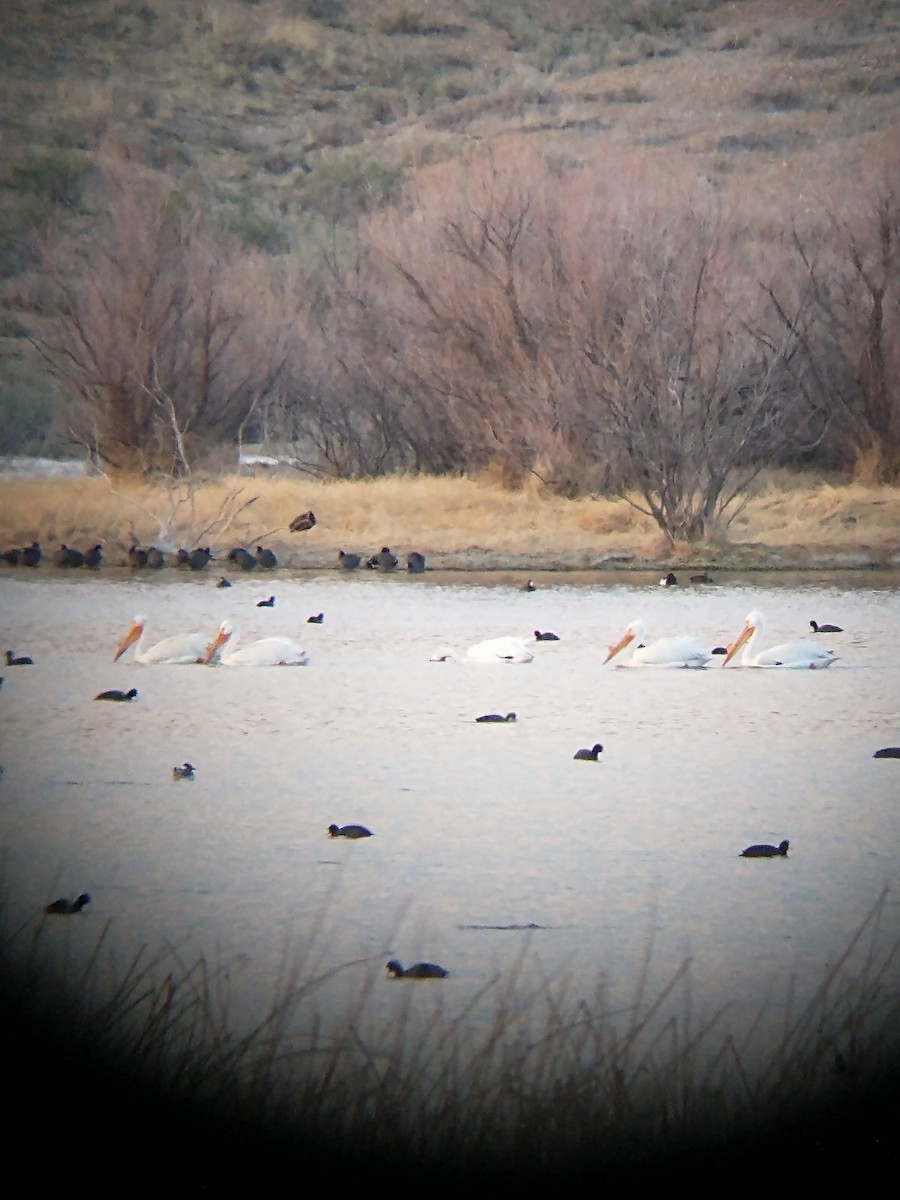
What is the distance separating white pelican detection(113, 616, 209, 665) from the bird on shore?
0.60 metres

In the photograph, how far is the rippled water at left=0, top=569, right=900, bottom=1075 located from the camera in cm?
286

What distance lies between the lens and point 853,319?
583 cm

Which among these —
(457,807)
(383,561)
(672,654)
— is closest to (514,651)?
(672,654)

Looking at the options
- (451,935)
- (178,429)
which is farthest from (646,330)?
(451,935)

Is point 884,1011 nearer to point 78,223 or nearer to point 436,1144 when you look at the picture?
point 436,1144

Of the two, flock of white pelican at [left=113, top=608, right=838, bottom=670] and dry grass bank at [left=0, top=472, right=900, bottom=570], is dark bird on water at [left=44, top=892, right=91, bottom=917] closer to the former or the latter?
flock of white pelican at [left=113, top=608, right=838, bottom=670]

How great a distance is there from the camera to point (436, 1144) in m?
2.24

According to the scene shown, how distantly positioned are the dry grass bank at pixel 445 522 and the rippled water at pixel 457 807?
487 millimetres

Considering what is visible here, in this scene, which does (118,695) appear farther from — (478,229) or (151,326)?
(478,229)

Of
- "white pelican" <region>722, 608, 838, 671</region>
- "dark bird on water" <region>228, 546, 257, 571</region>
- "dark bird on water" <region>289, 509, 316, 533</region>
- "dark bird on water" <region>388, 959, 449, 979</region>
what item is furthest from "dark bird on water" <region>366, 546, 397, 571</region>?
"dark bird on water" <region>388, 959, 449, 979</region>

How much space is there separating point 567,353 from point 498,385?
0.57 metres

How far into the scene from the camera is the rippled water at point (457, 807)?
9.38ft

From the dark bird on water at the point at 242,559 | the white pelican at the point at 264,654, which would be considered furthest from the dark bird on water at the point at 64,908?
the dark bird on water at the point at 242,559

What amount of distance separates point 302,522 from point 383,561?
0.58m
